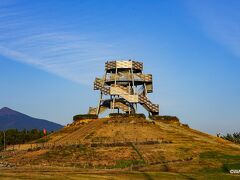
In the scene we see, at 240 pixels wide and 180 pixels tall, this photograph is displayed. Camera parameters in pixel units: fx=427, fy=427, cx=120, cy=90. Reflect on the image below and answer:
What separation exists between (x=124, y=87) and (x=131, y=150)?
4321 centimetres

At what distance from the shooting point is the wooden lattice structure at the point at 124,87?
136 metres

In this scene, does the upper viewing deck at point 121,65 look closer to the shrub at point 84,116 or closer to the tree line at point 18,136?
the shrub at point 84,116

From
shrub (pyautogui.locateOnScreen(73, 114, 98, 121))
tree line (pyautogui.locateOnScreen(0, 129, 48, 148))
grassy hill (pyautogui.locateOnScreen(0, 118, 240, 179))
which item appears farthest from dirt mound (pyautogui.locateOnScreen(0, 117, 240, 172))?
tree line (pyautogui.locateOnScreen(0, 129, 48, 148))

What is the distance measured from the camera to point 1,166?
3511 inches

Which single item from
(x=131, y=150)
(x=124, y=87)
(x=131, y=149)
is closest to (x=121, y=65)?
(x=124, y=87)

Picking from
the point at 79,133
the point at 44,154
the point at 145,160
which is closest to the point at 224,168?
the point at 145,160

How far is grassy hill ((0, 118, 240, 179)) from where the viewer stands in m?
85.9

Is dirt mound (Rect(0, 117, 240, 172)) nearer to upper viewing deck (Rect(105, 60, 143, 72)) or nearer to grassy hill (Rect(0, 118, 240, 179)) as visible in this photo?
grassy hill (Rect(0, 118, 240, 179))

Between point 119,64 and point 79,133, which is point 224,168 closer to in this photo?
point 79,133

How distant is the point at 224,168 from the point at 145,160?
1620 cm

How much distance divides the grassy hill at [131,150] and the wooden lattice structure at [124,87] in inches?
394

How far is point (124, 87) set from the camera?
5408 inches

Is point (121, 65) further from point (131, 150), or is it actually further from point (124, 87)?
point (131, 150)

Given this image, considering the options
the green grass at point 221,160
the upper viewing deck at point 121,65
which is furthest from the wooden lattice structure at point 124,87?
the green grass at point 221,160
